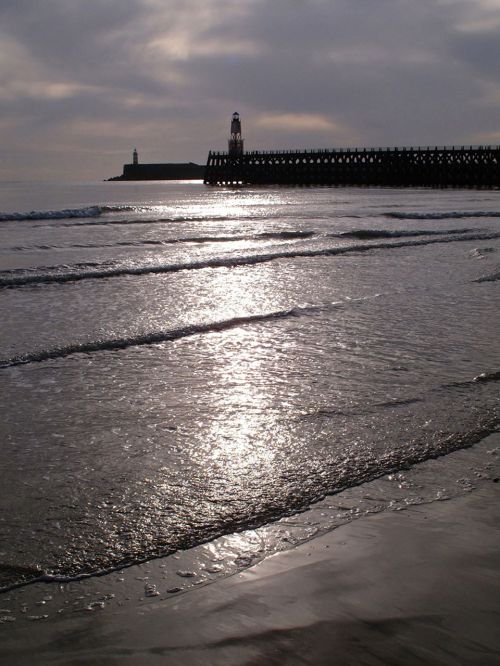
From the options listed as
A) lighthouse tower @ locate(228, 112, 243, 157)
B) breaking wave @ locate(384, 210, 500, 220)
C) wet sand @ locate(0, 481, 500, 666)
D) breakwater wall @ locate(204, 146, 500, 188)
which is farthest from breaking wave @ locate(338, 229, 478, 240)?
lighthouse tower @ locate(228, 112, 243, 157)

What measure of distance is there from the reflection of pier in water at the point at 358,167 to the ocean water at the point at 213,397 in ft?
181

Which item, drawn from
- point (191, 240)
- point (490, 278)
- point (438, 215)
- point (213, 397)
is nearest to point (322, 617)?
point (213, 397)

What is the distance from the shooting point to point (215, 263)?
9539mm

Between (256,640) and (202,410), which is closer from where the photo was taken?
(256,640)

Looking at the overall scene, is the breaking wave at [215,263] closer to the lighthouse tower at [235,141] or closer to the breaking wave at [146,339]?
the breaking wave at [146,339]

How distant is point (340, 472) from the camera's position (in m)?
2.69

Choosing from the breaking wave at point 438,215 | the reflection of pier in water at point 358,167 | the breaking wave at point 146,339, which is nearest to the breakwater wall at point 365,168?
the reflection of pier in water at point 358,167

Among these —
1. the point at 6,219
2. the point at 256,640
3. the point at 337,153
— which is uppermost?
the point at 337,153

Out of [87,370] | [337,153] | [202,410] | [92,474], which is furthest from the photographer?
[337,153]

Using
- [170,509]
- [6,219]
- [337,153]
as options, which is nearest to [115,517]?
[170,509]

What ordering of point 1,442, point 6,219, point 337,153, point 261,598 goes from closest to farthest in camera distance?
point 261,598, point 1,442, point 6,219, point 337,153

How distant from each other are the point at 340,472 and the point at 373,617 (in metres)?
0.93

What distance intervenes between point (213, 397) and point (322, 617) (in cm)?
191

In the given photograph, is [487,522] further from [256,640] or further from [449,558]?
[256,640]
